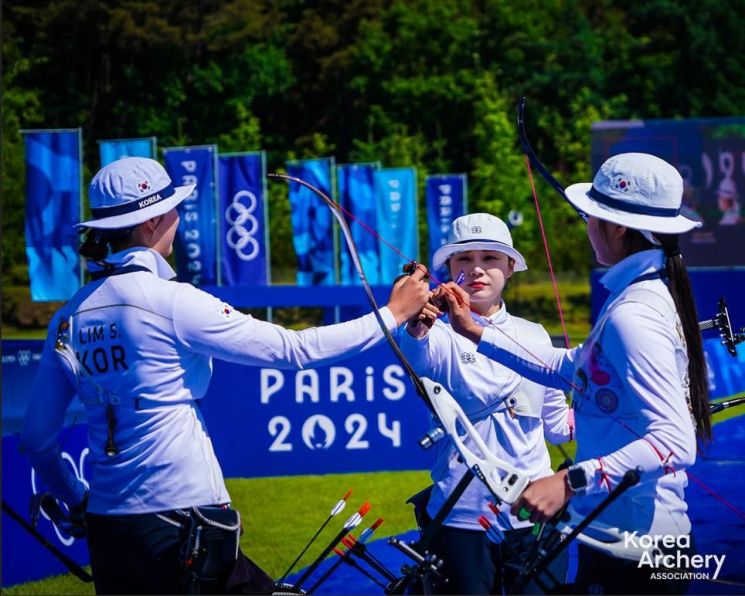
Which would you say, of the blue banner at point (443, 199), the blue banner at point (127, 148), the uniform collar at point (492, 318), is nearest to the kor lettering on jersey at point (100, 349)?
the uniform collar at point (492, 318)

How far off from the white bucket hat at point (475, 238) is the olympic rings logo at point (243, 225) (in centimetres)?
2215

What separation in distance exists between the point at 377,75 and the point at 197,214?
29.3m

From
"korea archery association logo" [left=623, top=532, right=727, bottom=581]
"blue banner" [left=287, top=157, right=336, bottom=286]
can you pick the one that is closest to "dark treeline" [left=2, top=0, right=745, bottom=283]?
"blue banner" [left=287, top=157, right=336, bottom=286]

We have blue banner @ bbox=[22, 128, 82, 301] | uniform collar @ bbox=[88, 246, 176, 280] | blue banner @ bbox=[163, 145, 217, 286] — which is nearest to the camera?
uniform collar @ bbox=[88, 246, 176, 280]

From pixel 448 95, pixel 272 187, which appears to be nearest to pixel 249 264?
pixel 272 187

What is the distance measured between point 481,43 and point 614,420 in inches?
2099

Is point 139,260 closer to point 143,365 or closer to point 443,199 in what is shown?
point 143,365

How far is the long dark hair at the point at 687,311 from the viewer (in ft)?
11.4

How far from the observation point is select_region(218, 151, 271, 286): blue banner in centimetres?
2703

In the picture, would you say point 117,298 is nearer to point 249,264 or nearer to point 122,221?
point 122,221

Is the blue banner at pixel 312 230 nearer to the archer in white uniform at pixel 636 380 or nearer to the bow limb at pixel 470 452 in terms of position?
the bow limb at pixel 470 452

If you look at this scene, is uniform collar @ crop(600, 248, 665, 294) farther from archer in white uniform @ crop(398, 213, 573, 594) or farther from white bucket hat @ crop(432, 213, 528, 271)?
white bucket hat @ crop(432, 213, 528, 271)

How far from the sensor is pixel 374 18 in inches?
2311

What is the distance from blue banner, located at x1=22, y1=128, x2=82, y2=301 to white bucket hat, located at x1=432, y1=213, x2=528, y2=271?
1954cm
